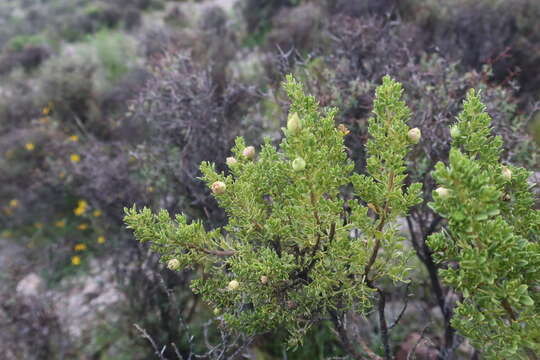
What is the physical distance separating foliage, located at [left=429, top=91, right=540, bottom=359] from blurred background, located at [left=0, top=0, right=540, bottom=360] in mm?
510

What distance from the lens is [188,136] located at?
9.69 feet

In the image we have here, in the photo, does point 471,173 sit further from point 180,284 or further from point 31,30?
point 31,30

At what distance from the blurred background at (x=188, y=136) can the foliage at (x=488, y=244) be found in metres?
0.51

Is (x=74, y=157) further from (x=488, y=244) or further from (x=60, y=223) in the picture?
(x=488, y=244)

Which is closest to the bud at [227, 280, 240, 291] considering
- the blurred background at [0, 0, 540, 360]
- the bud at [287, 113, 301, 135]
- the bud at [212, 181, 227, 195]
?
the bud at [212, 181, 227, 195]

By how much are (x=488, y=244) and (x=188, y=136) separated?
247 centimetres

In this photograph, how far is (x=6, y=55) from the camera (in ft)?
31.6

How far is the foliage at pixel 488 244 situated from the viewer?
817mm

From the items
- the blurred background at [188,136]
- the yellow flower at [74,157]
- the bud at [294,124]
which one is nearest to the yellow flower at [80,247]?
the blurred background at [188,136]

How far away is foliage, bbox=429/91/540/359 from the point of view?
0.82 meters

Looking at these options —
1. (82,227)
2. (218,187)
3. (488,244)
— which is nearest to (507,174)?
(488,244)

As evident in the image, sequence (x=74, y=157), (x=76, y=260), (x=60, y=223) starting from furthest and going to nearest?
(x=60, y=223) < (x=74, y=157) < (x=76, y=260)

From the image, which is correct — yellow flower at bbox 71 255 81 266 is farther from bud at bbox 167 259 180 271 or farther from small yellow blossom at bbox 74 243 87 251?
bud at bbox 167 259 180 271

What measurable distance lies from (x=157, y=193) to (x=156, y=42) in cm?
378
